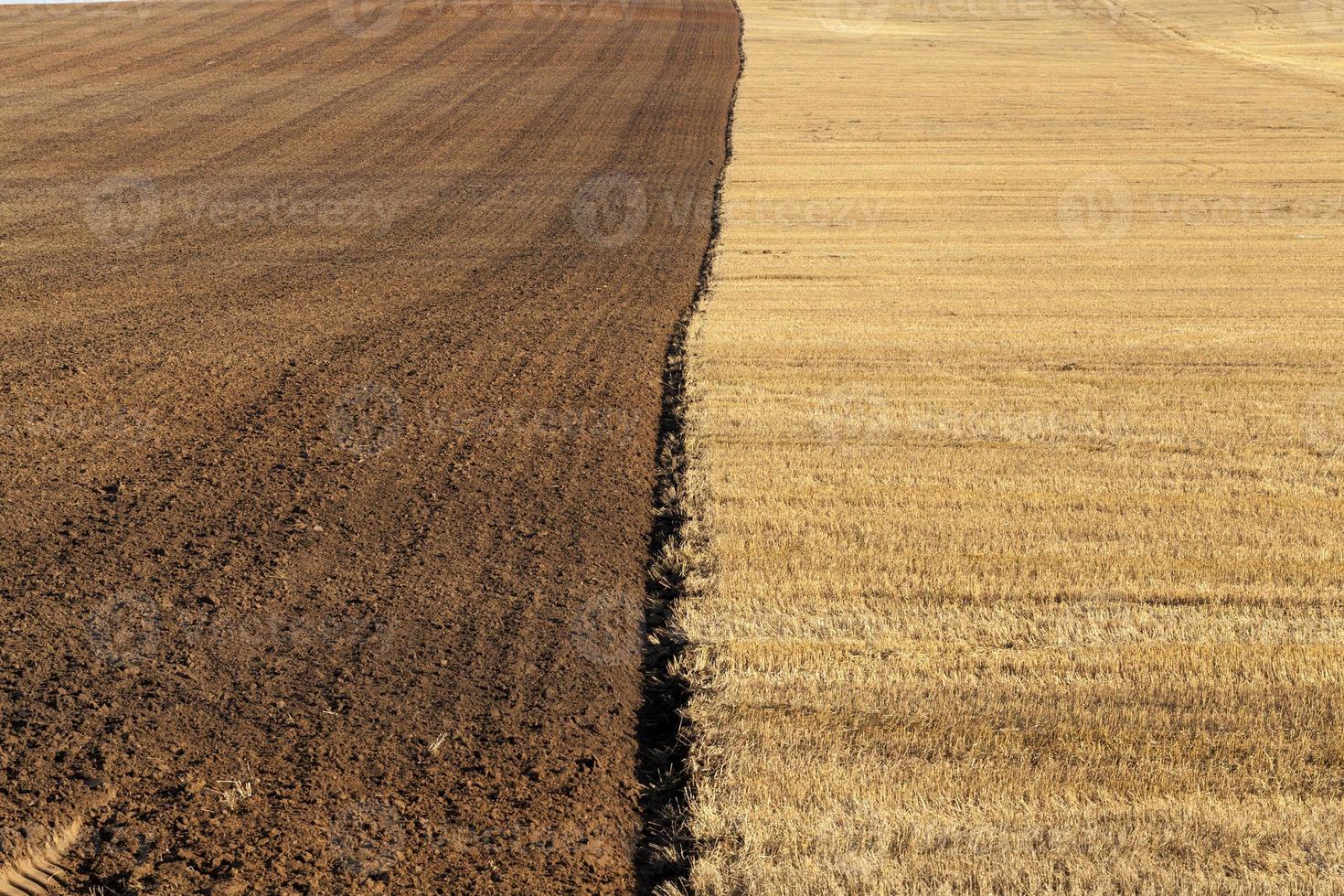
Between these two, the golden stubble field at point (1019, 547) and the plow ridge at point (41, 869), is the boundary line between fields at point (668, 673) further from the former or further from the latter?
the plow ridge at point (41, 869)

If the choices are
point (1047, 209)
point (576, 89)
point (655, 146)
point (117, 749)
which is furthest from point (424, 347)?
point (576, 89)

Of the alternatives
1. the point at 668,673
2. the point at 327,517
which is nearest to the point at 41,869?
the point at 668,673

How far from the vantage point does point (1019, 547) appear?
28.0ft

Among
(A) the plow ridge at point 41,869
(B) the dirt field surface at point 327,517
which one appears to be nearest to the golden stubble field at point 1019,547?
(B) the dirt field surface at point 327,517

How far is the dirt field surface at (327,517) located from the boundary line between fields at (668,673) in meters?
0.12

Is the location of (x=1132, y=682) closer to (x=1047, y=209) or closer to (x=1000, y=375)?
(x=1000, y=375)

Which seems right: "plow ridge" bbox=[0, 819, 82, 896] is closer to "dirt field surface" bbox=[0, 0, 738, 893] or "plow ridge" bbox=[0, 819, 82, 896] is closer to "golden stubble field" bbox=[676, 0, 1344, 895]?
"dirt field surface" bbox=[0, 0, 738, 893]

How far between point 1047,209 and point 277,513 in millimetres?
16668

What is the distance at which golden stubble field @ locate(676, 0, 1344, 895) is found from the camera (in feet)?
18.6

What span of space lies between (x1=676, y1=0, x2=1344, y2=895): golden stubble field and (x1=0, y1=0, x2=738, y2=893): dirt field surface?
752mm

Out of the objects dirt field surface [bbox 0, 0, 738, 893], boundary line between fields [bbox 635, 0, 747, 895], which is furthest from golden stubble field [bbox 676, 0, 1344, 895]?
dirt field surface [bbox 0, 0, 738, 893]

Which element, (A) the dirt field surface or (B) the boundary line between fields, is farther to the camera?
(A) the dirt field surface

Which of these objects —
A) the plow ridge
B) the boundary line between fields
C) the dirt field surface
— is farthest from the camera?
the dirt field surface

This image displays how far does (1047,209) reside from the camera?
22.0 metres
